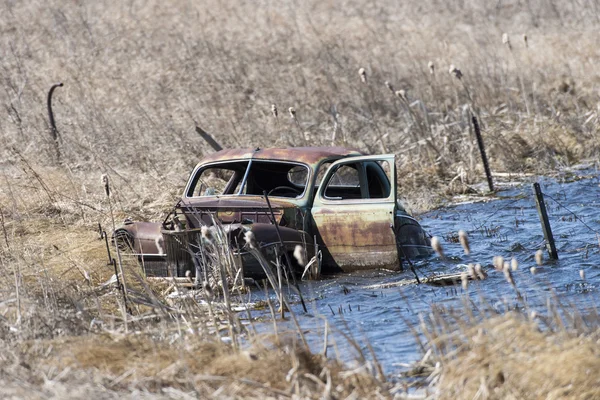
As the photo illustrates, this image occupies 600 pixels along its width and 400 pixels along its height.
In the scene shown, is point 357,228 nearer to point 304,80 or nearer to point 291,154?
point 291,154

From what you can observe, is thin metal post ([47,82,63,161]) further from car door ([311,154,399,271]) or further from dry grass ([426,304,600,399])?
dry grass ([426,304,600,399])

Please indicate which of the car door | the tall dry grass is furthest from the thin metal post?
the car door

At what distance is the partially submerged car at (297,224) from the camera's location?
8789 mm

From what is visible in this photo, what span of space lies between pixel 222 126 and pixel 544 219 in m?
11.0

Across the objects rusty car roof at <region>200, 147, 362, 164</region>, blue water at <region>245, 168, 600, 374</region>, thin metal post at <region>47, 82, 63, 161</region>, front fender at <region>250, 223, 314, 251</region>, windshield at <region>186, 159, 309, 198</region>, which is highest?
thin metal post at <region>47, 82, 63, 161</region>

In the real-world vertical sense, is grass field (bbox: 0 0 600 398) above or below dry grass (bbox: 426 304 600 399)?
above

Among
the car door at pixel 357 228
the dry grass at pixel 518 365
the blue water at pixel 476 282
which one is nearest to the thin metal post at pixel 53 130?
the blue water at pixel 476 282

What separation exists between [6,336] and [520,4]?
91.5ft

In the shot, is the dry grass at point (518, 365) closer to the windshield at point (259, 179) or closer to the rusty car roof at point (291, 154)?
the rusty car roof at point (291, 154)

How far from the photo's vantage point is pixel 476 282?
4977mm

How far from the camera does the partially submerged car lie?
879 cm

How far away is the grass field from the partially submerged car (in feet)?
1.84

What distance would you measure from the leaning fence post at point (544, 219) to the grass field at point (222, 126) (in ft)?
10.8

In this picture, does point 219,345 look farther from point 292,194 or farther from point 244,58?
point 244,58
